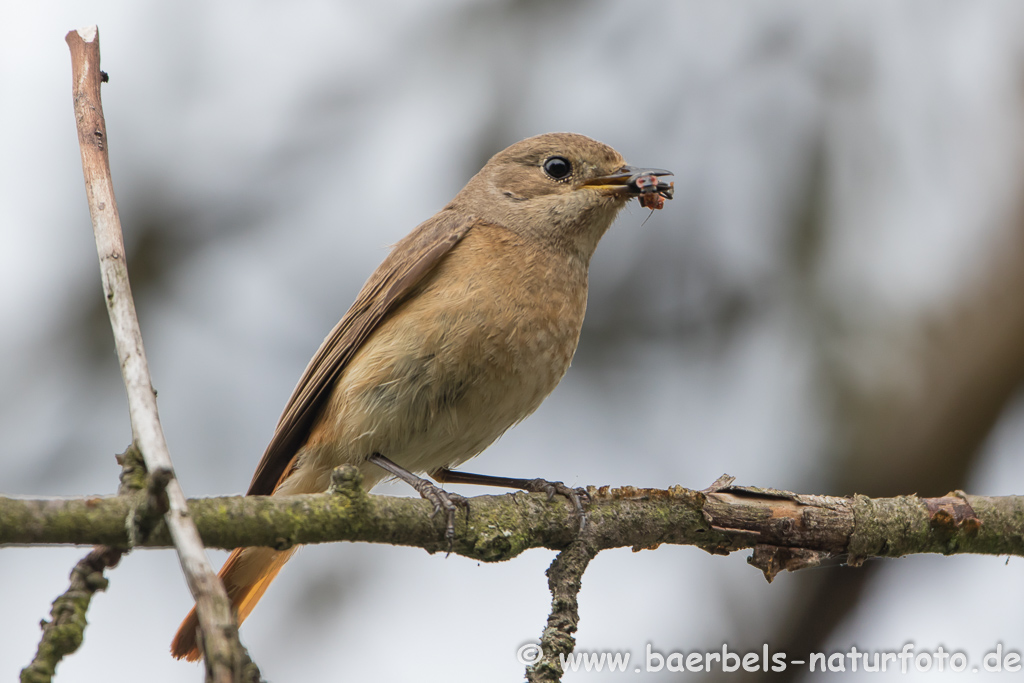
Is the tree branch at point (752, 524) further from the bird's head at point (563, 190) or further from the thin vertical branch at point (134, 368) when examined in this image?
A: the bird's head at point (563, 190)

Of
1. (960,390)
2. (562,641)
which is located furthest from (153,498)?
(960,390)

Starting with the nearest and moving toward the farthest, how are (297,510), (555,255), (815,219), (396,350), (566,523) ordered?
1. (297,510)
2. (566,523)
3. (396,350)
4. (555,255)
5. (815,219)

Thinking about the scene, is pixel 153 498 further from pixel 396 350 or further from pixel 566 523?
pixel 396 350

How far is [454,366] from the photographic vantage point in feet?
14.0

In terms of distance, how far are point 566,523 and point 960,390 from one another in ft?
9.95

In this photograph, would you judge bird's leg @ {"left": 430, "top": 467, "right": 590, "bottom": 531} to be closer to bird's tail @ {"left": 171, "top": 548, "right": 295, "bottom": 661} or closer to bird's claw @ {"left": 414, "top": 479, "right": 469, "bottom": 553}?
bird's claw @ {"left": 414, "top": 479, "right": 469, "bottom": 553}

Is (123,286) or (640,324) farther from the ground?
(640,324)

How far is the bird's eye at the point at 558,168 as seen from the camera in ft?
17.6

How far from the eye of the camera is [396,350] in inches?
172

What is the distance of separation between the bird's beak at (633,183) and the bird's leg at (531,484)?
5.49 ft


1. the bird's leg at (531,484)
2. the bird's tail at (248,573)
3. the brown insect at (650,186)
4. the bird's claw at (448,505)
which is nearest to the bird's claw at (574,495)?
the bird's leg at (531,484)

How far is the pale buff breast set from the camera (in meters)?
4.30

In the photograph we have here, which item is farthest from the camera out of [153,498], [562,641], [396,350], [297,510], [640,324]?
[640,324]

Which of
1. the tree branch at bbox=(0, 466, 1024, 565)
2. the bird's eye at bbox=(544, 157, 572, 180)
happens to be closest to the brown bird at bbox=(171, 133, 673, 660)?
the bird's eye at bbox=(544, 157, 572, 180)
